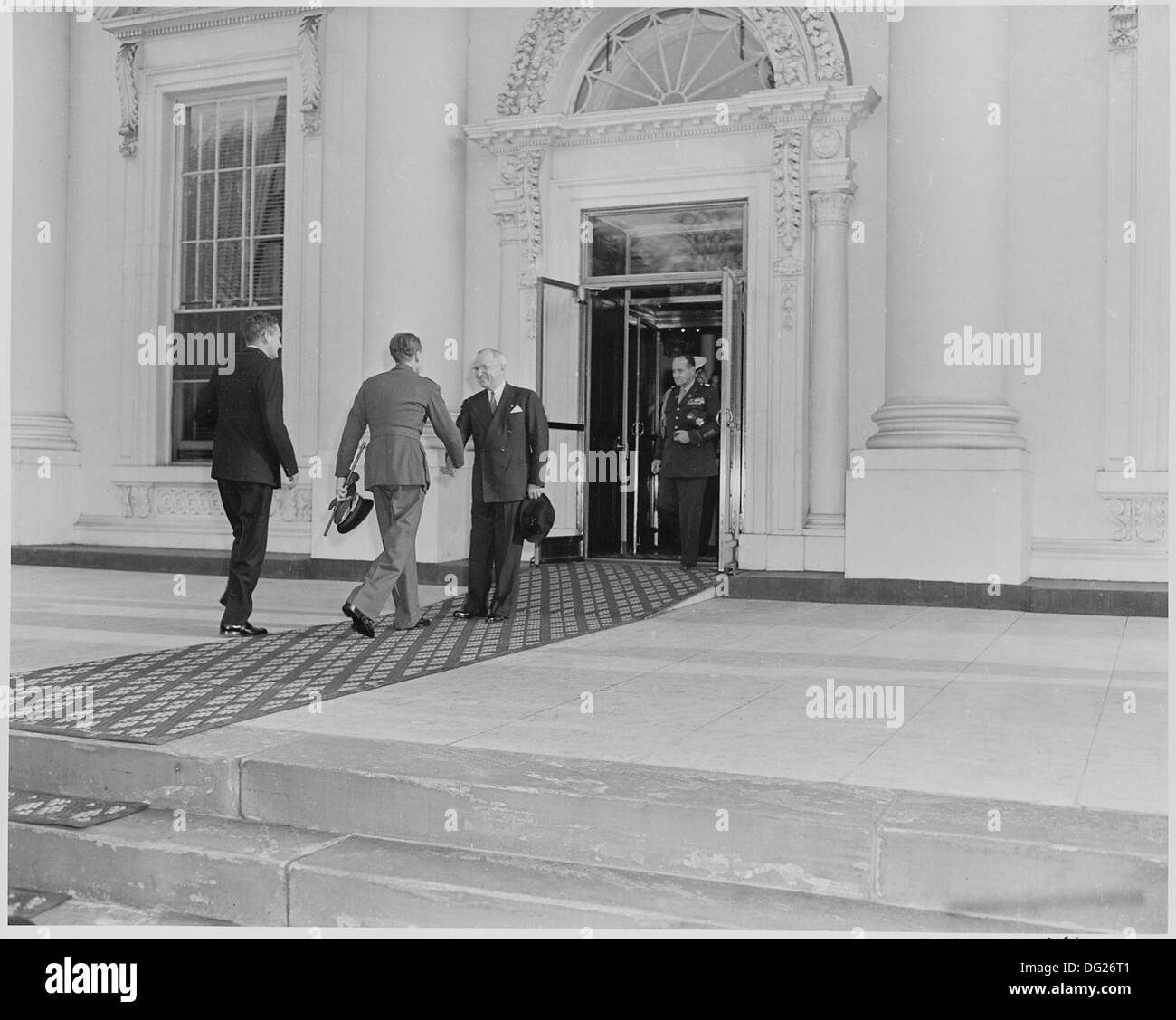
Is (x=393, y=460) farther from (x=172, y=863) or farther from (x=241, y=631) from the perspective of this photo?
(x=172, y=863)

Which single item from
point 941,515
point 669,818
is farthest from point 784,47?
point 669,818

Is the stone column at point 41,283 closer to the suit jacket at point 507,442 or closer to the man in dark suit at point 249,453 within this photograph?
the man in dark suit at point 249,453

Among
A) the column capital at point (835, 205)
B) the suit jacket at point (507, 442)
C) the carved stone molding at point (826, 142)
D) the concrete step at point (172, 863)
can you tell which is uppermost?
the carved stone molding at point (826, 142)

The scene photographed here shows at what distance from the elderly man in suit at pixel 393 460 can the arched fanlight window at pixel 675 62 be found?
5.04m

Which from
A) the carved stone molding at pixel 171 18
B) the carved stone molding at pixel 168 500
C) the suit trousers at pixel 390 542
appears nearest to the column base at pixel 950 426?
the suit trousers at pixel 390 542

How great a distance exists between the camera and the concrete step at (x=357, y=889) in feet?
10.5

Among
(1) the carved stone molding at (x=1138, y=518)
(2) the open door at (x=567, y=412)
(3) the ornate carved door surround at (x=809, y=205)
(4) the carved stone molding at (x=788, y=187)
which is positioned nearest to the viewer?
(1) the carved stone molding at (x=1138, y=518)

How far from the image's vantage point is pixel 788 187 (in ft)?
34.3

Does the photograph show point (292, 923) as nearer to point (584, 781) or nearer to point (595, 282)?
point (584, 781)

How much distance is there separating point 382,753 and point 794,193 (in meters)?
7.63

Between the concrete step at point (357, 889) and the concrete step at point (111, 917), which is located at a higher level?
the concrete step at point (357, 889)

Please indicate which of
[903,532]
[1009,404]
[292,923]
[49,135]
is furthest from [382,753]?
[49,135]

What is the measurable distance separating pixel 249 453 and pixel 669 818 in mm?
4394

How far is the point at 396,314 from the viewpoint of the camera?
36.5 feet
